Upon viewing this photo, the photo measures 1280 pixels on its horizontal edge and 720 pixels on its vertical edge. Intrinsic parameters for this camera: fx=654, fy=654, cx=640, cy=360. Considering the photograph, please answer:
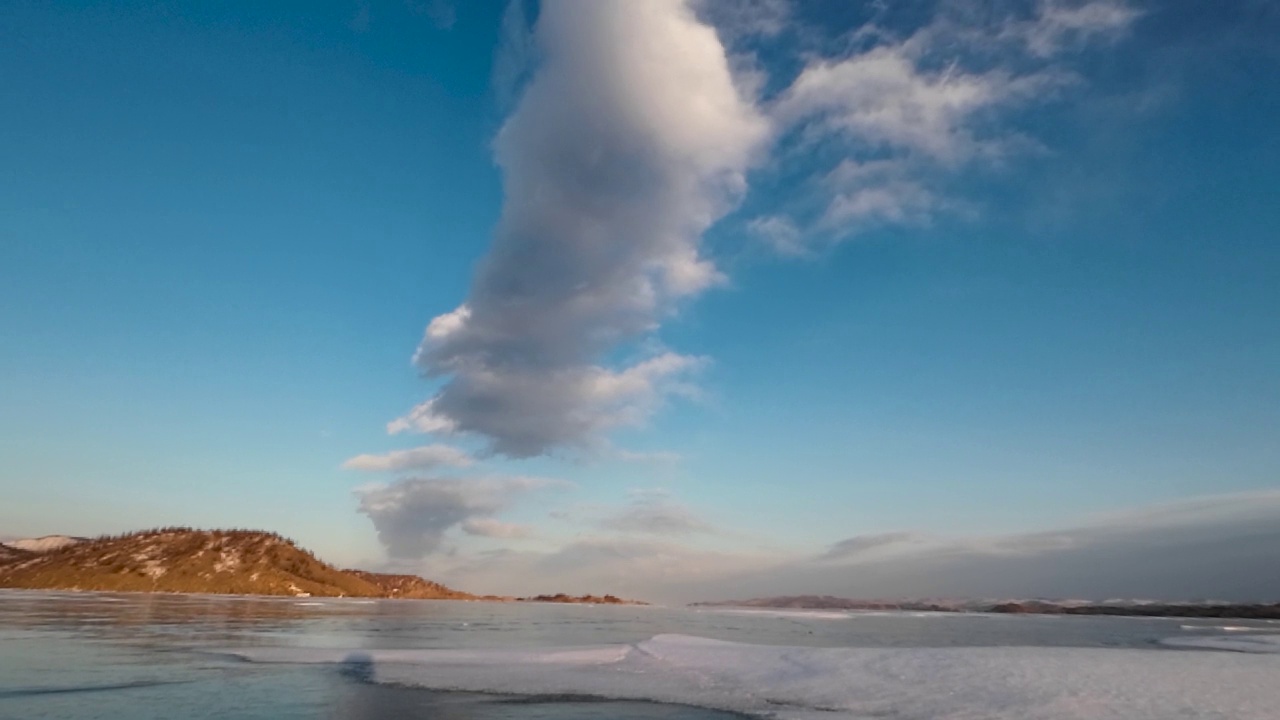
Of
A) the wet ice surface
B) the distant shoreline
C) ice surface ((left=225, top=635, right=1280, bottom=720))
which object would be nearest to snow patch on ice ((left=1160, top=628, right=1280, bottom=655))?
the wet ice surface

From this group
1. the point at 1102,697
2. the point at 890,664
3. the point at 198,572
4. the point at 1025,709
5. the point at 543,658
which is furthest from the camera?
the point at 198,572

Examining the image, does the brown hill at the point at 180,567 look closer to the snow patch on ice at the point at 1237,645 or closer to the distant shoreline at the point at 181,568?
the distant shoreline at the point at 181,568

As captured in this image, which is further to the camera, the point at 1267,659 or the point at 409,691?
Answer: the point at 1267,659

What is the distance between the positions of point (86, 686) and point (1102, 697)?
1858cm

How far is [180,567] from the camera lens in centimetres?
16725

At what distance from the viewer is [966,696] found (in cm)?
1257

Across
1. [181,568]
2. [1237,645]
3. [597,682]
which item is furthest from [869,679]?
[181,568]

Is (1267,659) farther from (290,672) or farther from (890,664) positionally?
(290,672)

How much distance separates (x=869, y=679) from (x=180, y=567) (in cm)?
20092

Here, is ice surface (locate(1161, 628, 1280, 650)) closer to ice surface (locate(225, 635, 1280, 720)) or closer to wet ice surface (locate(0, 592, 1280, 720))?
wet ice surface (locate(0, 592, 1280, 720))

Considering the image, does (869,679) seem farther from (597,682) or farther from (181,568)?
(181,568)

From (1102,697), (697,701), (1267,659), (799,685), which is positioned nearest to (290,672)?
(697,701)

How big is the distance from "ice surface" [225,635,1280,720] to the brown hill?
17754 centimetres

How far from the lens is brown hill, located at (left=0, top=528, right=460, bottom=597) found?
518ft
